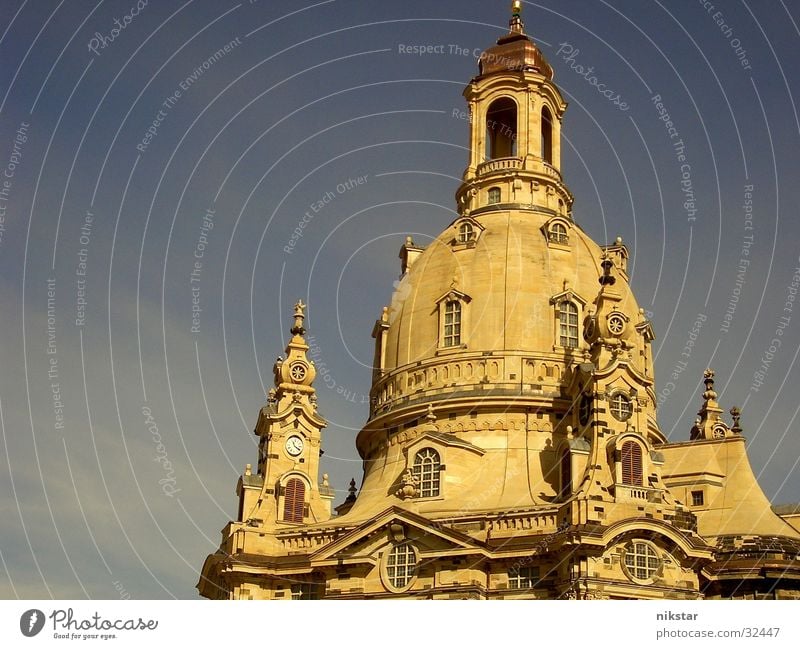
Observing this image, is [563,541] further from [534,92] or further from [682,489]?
[534,92]

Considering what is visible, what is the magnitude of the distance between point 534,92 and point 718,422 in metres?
25.9

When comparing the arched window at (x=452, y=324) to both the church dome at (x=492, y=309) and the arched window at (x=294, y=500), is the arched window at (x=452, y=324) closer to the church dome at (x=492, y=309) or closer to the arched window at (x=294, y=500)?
the church dome at (x=492, y=309)

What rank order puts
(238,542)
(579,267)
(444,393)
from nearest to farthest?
1. (238,542)
2. (444,393)
3. (579,267)

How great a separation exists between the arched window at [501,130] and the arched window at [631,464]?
96.7 feet

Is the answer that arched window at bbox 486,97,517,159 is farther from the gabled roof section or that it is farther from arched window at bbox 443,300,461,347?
the gabled roof section

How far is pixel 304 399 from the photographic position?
234ft

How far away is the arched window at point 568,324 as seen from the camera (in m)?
70.6

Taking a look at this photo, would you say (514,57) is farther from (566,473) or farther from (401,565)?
(401,565)

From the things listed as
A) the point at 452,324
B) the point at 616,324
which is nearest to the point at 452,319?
the point at 452,324

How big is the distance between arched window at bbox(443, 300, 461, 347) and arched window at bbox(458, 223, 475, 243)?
5.38 meters

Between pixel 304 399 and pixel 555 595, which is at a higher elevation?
pixel 304 399

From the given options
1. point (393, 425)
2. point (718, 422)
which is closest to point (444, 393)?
point (393, 425)
